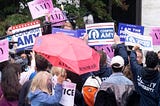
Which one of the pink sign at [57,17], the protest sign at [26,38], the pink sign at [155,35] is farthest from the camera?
the pink sign at [57,17]

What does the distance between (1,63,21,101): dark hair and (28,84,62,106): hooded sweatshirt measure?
40 cm

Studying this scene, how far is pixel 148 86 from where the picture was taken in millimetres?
7578

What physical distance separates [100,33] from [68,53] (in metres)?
2.29

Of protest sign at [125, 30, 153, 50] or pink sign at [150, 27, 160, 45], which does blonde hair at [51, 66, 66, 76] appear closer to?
protest sign at [125, 30, 153, 50]

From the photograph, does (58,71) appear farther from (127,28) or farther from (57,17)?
(57,17)

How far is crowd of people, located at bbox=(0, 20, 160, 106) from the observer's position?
268 inches

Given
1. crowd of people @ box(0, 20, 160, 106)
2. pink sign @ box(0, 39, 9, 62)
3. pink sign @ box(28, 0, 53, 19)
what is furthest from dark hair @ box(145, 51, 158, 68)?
pink sign @ box(28, 0, 53, 19)

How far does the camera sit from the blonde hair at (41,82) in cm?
676

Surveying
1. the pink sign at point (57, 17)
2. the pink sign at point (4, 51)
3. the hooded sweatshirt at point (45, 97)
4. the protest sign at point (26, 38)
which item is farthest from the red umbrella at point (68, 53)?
the pink sign at point (57, 17)

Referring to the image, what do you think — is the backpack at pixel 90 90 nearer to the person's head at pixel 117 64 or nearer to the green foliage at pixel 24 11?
the person's head at pixel 117 64

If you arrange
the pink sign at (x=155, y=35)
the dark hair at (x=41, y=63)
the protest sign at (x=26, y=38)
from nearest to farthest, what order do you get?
the dark hair at (x=41, y=63)
the protest sign at (x=26, y=38)
the pink sign at (x=155, y=35)

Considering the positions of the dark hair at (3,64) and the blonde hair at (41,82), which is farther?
the dark hair at (3,64)

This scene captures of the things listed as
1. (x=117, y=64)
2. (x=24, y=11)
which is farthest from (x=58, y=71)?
(x=24, y=11)

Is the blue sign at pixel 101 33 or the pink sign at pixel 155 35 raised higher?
the blue sign at pixel 101 33
